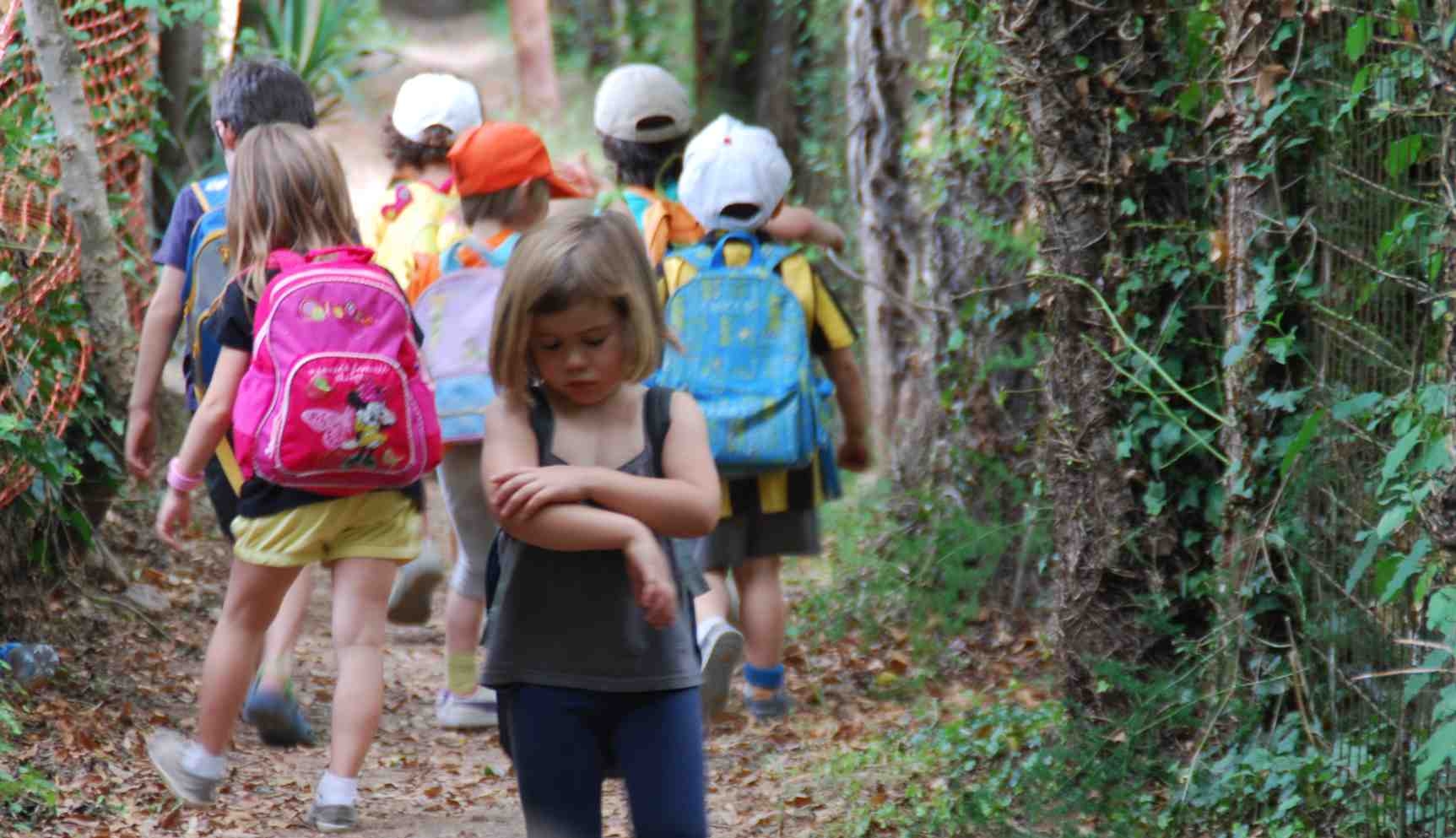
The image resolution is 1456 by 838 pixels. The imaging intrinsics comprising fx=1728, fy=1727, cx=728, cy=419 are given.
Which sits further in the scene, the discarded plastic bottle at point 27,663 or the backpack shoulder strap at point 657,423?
the discarded plastic bottle at point 27,663

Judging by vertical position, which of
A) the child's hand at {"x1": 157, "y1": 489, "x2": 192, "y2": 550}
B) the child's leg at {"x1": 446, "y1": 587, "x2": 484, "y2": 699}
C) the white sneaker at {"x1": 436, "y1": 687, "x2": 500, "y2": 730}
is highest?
the child's hand at {"x1": 157, "y1": 489, "x2": 192, "y2": 550}

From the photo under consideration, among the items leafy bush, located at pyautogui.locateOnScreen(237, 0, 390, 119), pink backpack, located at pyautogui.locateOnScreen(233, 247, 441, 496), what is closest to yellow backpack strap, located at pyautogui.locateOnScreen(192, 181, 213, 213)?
pink backpack, located at pyautogui.locateOnScreen(233, 247, 441, 496)

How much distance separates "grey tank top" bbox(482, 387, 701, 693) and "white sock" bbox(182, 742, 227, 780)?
1591mm

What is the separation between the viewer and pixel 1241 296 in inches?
162

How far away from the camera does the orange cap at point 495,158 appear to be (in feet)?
17.1

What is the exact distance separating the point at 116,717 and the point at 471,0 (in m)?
27.5

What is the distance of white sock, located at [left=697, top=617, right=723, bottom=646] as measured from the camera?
5.05 metres

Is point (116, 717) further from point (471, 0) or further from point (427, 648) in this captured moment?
point (471, 0)

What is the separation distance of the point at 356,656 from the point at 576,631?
61.9 inches

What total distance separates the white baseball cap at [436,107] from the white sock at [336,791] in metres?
2.72

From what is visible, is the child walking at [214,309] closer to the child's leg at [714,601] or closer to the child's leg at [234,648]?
the child's leg at [234,648]

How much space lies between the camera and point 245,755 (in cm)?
513

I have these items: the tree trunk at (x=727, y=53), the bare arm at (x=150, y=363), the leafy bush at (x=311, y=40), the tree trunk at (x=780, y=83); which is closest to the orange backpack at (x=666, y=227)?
the bare arm at (x=150, y=363)

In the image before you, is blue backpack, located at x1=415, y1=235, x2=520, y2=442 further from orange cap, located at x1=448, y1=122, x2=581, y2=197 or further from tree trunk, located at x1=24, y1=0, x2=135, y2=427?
tree trunk, located at x1=24, y1=0, x2=135, y2=427
